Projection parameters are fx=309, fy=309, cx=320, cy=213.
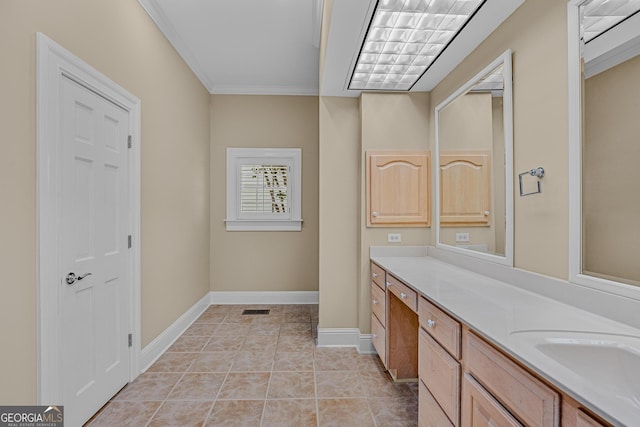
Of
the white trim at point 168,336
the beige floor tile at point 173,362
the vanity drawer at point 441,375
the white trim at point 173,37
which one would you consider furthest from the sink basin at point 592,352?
the white trim at point 173,37

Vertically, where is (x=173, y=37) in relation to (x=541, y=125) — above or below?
above

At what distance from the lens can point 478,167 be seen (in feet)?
7.10

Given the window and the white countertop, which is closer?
the white countertop

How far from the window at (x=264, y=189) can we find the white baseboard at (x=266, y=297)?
923 millimetres

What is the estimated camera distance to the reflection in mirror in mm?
1139

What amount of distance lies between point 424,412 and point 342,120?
8.01 feet

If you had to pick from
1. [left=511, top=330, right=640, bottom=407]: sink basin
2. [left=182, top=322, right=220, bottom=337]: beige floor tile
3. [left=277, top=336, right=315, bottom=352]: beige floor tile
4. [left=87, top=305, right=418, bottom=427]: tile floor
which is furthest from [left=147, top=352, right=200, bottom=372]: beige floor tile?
[left=511, top=330, right=640, bottom=407]: sink basin

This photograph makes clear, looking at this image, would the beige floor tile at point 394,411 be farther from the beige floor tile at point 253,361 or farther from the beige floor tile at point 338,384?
the beige floor tile at point 253,361

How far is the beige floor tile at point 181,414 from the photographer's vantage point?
1.92 meters

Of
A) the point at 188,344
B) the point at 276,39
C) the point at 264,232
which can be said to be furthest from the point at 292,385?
the point at 276,39

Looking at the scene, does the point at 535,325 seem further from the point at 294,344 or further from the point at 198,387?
the point at 294,344

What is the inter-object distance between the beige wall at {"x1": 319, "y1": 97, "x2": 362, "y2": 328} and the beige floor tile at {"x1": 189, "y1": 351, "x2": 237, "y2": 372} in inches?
36.2

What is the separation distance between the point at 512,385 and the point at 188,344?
9.74ft

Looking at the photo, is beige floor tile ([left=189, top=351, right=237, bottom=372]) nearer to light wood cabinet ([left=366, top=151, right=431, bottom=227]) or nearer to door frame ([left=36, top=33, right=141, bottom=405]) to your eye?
door frame ([left=36, top=33, right=141, bottom=405])
